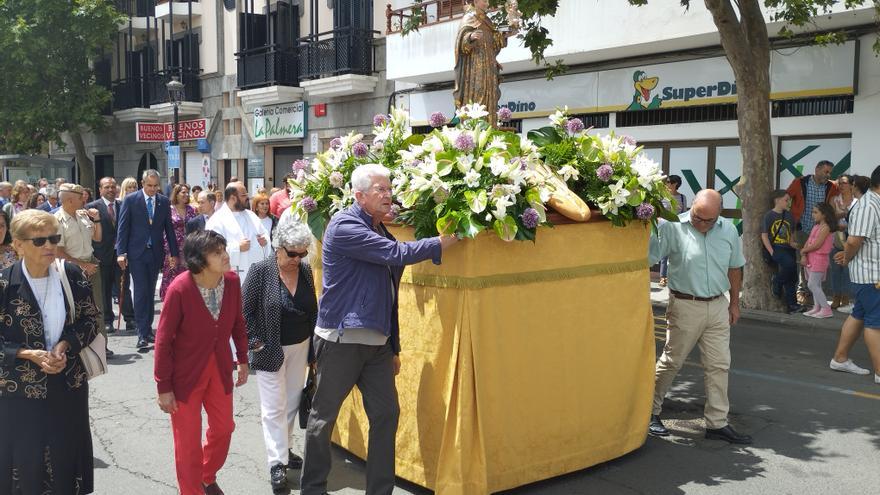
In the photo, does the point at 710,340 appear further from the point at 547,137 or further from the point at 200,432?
the point at 200,432

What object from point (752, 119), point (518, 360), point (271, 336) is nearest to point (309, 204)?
point (271, 336)

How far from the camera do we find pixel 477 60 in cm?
648

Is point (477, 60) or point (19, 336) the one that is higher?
point (477, 60)

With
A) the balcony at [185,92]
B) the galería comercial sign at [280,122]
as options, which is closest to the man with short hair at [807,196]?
the galería comercial sign at [280,122]

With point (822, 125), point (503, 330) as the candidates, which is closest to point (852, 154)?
point (822, 125)

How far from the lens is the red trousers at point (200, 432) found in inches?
165

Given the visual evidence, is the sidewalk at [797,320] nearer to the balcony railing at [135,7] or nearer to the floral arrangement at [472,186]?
the floral arrangement at [472,186]

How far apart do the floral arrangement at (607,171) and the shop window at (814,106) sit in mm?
8825

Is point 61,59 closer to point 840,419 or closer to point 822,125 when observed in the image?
point 822,125

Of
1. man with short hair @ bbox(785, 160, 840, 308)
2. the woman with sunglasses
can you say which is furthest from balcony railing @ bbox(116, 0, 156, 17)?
the woman with sunglasses

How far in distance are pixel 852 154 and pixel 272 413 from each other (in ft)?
35.3

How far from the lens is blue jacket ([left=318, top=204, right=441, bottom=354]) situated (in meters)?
3.96

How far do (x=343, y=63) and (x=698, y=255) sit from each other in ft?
55.2

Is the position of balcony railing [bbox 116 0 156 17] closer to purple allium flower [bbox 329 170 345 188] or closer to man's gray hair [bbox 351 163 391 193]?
purple allium flower [bbox 329 170 345 188]
